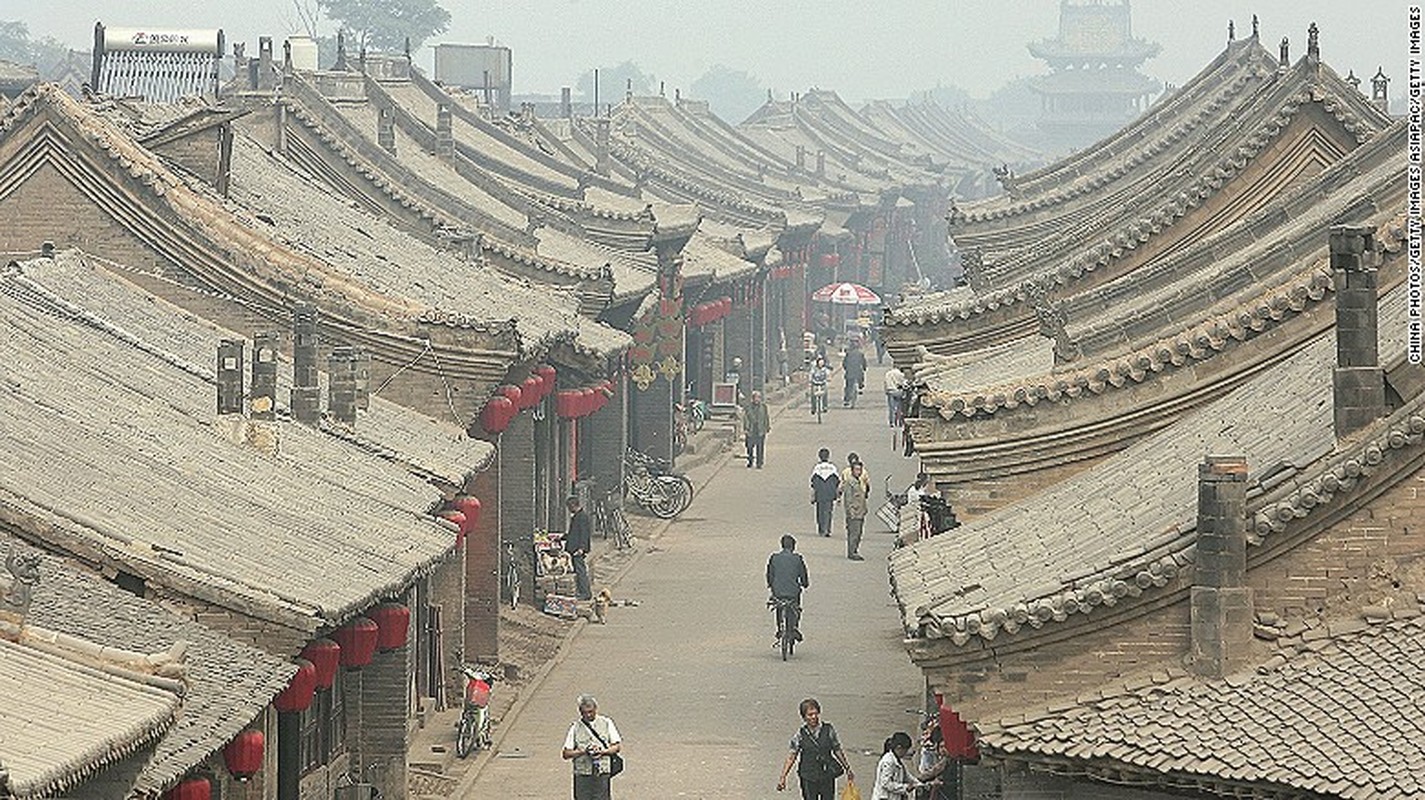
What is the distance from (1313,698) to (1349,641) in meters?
0.53

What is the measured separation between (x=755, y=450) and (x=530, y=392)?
21.8 meters

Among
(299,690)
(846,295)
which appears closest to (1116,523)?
(299,690)

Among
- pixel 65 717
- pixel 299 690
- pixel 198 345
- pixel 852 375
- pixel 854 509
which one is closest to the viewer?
pixel 65 717

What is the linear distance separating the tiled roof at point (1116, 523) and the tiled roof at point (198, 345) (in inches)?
231

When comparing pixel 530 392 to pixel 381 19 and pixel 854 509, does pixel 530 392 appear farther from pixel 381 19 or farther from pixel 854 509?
pixel 381 19


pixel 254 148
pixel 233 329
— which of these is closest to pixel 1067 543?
pixel 233 329

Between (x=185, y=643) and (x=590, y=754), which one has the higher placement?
(x=185, y=643)

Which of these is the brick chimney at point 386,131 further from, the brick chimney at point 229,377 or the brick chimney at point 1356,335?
the brick chimney at point 1356,335

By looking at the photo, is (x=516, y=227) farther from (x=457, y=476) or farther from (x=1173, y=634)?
(x=1173, y=634)

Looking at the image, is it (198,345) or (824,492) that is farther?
(824,492)

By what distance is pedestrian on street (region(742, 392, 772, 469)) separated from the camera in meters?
54.7

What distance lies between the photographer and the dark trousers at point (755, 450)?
2176 inches

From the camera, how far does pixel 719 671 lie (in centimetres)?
3350

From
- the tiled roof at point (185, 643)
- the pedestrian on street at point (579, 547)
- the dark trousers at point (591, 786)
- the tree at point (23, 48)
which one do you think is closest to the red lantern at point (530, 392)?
the pedestrian on street at point (579, 547)
